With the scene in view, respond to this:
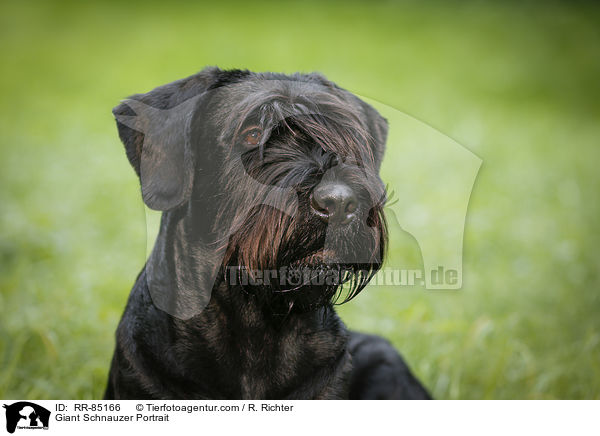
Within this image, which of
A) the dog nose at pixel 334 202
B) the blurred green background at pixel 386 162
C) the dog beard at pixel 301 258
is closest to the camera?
the dog nose at pixel 334 202

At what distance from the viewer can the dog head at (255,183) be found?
2.17 m

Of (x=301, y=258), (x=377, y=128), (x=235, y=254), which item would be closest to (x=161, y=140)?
(x=235, y=254)

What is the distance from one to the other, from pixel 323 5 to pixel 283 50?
Answer: 0.60m

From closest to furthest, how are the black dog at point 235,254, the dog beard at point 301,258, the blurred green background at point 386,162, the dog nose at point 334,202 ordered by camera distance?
the dog nose at point 334,202 → the dog beard at point 301,258 → the black dog at point 235,254 → the blurred green background at point 386,162

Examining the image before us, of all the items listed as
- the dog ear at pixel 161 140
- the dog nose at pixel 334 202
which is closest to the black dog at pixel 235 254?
the dog ear at pixel 161 140

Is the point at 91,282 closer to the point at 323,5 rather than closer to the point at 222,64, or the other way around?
the point at 222,64

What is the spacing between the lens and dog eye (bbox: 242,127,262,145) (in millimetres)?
2387

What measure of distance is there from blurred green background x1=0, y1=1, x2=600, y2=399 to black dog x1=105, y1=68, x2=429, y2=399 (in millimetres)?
644

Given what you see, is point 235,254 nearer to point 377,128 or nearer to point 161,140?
point 161,140

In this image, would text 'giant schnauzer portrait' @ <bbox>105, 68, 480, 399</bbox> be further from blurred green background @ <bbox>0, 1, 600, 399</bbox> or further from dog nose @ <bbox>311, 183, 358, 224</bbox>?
blurred green background @ <bbox>0, 1, 600, 399</bbox>
